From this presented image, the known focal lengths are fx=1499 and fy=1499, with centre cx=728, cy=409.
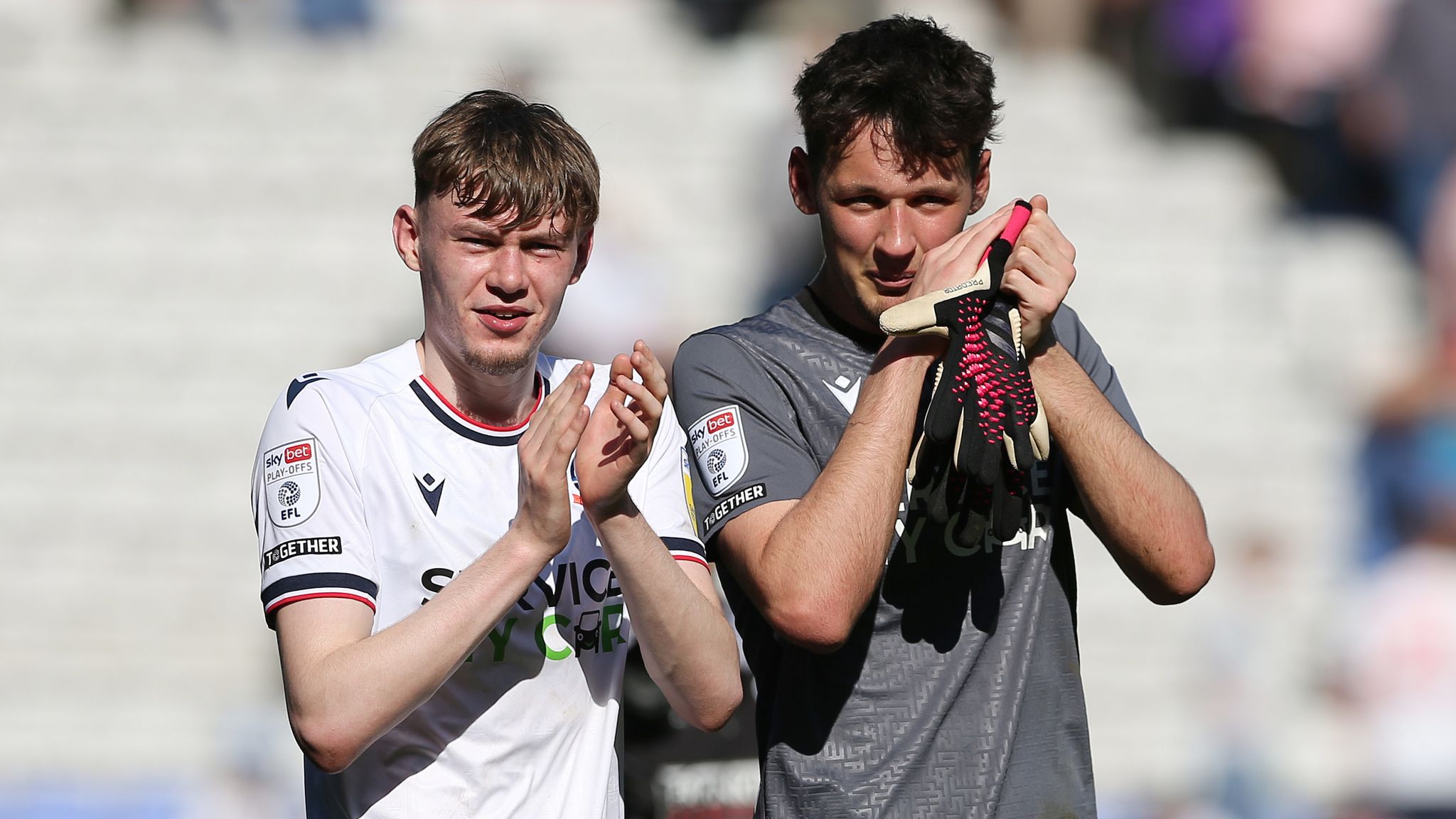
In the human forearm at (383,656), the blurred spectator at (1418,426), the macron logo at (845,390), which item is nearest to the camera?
the human forearm at (383,656)

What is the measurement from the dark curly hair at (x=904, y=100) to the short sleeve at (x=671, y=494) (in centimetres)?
51

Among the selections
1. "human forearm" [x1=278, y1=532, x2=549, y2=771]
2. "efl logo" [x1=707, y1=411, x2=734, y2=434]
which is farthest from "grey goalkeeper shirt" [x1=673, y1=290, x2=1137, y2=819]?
"human forearm" [x1=278, y1=532, x2=549, y2=771]

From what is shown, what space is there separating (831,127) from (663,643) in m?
0.89

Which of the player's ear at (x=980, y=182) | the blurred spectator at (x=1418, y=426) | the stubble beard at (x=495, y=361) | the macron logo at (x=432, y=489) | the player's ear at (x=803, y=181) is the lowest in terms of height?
the macron logo at (x=432, y=489)

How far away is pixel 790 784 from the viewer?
7.62 ft

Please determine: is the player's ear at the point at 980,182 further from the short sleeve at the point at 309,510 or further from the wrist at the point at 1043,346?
the short sleeve at the point at 309,510

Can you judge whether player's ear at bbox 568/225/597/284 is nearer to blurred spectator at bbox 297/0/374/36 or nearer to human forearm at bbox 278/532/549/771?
human forearm at bbox 278/532/549/771

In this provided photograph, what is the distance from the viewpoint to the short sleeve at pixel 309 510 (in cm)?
213

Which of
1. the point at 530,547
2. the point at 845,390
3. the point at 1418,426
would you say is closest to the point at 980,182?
the point at 845,390

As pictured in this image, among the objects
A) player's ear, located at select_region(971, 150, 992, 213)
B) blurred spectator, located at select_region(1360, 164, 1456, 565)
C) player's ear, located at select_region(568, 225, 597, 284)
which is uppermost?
blurred spectator, located at select_region(1360, 164, 1456, 565)

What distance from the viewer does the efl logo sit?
2443 mm

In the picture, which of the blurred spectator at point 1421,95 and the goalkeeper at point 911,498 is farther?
the blurred spectator at point 1421,95

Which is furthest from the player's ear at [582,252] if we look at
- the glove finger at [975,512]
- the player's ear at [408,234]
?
the glove finger at [975,512]

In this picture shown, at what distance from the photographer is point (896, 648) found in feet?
7.72
